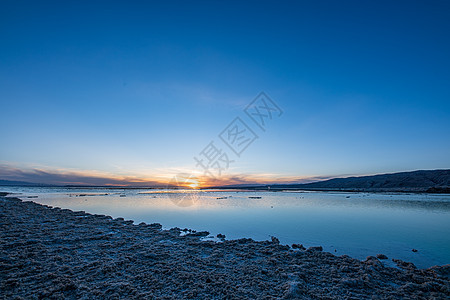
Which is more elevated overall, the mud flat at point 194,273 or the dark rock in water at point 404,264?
the mud flat at point 194,273

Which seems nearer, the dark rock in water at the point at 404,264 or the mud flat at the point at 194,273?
the mud flat at the point at 194,273

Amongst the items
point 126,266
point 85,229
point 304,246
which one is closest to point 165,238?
point 126,266

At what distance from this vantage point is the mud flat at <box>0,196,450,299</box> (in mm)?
5047

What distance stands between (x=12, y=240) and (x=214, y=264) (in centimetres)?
888

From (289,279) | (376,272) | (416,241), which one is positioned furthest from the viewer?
(416,241)

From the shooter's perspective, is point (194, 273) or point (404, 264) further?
point (404, 264)

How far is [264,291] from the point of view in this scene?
17.0ft

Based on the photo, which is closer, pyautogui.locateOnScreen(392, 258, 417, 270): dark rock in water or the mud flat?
the mud flat

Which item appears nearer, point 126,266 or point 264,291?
point 264,291

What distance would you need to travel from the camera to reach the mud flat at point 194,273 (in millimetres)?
5047

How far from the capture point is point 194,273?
6172 mm

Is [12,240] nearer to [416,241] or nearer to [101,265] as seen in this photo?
[101,265]

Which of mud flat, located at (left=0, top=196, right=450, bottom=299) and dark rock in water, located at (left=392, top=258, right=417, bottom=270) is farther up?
mud flat, located at (left=0, top=196, right=450, bottom=299)

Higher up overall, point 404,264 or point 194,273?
point 194,273
